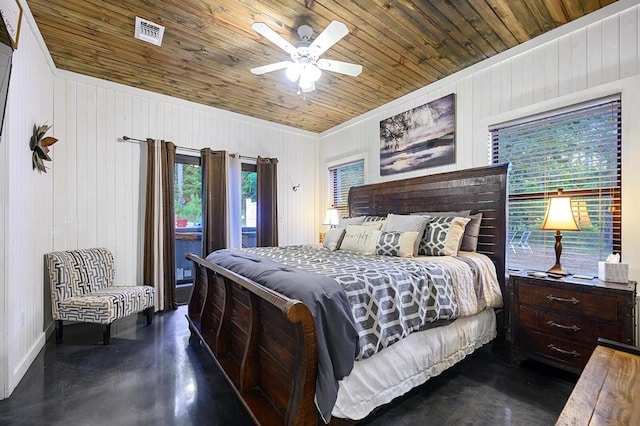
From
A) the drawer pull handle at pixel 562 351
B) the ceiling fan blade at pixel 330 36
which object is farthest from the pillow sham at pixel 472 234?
the ceiling fan blade at pixel 330 36

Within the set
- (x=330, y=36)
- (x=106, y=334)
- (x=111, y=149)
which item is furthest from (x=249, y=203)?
(x=330, y=36)

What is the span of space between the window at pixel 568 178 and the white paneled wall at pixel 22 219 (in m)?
4.16

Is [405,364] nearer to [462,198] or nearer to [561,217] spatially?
[561,217]

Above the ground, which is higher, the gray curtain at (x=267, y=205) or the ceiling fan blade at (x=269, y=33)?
the ceiling fan blade at (x=269, y=33)

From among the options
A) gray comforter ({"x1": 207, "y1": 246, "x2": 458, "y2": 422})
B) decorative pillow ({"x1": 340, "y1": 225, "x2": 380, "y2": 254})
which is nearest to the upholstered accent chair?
gray comforter ({"x1": 207, "y1": 246, "x2": 458, "y2": 422})

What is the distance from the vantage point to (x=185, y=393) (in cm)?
204

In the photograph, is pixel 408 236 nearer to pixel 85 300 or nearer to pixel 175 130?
pixel 85 300

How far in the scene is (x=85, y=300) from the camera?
111 inches

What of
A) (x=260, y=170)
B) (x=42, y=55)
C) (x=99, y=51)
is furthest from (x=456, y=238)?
(x=42, y=55)

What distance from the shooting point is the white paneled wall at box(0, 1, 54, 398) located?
6.74 ft

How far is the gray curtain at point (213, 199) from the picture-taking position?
14.2ft

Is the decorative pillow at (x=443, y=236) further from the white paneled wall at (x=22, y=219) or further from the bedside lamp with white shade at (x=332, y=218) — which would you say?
the white paneled wall at (x=22, y=219)

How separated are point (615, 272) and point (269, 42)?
3371 mm

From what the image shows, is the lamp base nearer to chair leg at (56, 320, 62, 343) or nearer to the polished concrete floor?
the polished concrete floor
